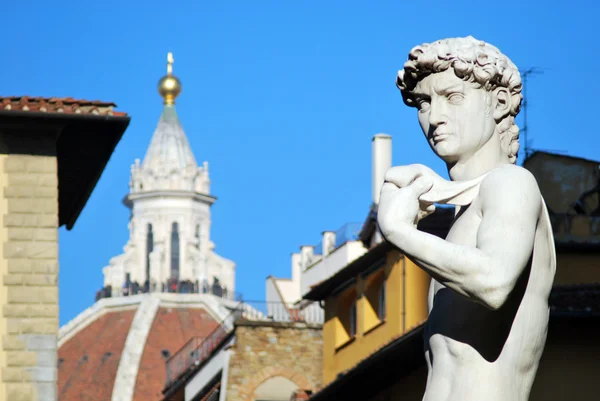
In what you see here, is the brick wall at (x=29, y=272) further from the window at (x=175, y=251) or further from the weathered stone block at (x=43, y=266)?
the window at (x=175, y=251)

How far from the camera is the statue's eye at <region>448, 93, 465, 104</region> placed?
6836 millimetres

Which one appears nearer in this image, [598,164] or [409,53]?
[409,53]

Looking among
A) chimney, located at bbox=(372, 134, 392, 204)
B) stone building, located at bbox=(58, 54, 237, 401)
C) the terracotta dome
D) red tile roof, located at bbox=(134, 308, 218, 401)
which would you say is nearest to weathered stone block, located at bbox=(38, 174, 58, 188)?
chimney, located at bbox=(372, 134, 392, 204)

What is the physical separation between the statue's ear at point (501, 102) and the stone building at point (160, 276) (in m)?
123

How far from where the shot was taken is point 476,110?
683 centimetres

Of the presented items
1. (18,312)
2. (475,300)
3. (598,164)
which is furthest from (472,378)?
(598,164)

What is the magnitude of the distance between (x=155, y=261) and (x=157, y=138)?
9.17 meters

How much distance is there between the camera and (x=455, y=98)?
6.84 meters

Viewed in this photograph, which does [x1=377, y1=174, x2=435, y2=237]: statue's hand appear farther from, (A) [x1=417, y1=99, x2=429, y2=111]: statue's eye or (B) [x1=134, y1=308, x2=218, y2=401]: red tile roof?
(B) [x1=134, y1=308, x2=218, y2=401]: red tile roof

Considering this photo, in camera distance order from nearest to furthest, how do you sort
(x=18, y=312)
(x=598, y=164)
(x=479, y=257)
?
1. (x=479, y=257)
2. (x=18, y=312)
3. (x=598, y=164)

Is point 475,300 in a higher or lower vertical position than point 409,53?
lower

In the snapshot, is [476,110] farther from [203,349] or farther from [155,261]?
[155,261]

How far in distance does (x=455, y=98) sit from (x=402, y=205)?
47 centimetres

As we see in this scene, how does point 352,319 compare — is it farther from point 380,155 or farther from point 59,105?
point 59,105
